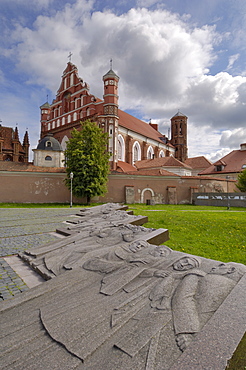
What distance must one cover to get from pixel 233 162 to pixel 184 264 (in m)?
38.5

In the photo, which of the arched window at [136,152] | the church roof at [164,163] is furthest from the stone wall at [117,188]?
the arched window at [136,152]

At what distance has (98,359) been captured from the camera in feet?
6.64

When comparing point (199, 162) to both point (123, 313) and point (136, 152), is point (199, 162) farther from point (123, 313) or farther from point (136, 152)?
point (123, 313)

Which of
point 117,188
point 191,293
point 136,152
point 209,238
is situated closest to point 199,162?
point 136,152

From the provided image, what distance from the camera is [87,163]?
21344 mm

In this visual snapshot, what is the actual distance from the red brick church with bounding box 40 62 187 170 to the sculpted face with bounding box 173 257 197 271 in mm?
26270

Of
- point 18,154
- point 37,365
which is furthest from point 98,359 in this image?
point 18,154

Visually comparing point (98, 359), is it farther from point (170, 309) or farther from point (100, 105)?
point (100, 105)

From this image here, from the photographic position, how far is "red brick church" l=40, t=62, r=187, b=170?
31359mm

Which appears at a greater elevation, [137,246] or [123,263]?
[137,246]

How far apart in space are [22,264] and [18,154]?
3995 cm

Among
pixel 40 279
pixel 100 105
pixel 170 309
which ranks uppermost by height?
pixel 100 105

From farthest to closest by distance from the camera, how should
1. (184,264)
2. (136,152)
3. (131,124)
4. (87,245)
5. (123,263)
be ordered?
(131,124), (136,152), (87,245), (123,263), (184,264)

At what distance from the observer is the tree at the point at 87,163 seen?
2127 cm
